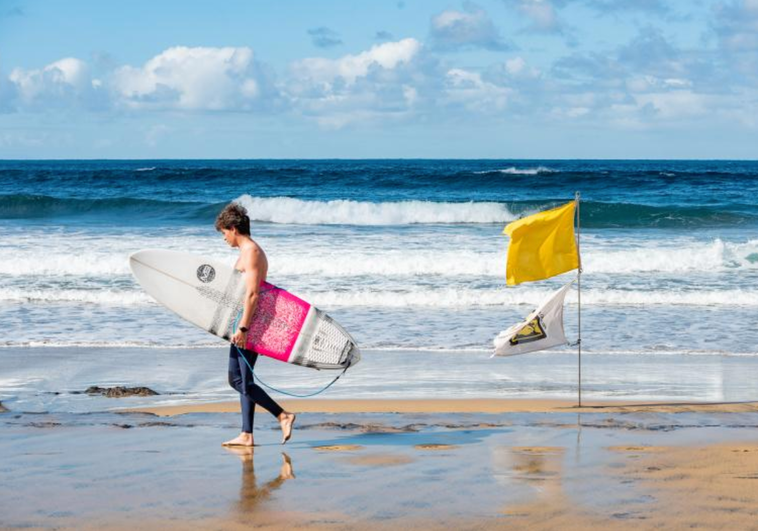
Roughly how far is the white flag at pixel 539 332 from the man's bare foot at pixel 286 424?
7.28 feet

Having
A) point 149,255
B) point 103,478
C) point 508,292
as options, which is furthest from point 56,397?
point 508,292

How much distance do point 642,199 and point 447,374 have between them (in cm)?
2959

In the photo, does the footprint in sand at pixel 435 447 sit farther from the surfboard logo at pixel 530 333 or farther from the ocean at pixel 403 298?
the ocean at pixel 403 298

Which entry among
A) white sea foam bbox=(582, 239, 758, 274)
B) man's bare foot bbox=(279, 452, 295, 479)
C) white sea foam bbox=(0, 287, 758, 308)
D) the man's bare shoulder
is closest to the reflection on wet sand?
man's bare foot bbox=(279, 452, 295, 479)

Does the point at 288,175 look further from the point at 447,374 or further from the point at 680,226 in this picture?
the point at 447,374

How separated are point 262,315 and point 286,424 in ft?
2.50

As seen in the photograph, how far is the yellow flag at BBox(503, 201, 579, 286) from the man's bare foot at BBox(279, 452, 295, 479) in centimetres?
232

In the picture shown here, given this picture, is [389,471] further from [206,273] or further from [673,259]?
[673,259]

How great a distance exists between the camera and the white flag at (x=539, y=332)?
766cm

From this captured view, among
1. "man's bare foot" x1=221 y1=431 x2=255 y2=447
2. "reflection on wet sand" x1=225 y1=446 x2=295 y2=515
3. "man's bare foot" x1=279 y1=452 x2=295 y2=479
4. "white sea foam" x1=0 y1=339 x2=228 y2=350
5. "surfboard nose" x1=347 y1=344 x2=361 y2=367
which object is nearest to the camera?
"reflection on wet sand" x1=225 y1=446 x2=295 y2=515

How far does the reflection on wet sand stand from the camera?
15.8 ft

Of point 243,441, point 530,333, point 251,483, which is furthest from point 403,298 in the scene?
point 251,483

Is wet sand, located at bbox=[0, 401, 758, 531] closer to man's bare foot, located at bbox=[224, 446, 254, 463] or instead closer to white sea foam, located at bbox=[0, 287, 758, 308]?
man's bare foot, located at bbox=[224, 446, 254, 463]

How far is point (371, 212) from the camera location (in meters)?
32.4
